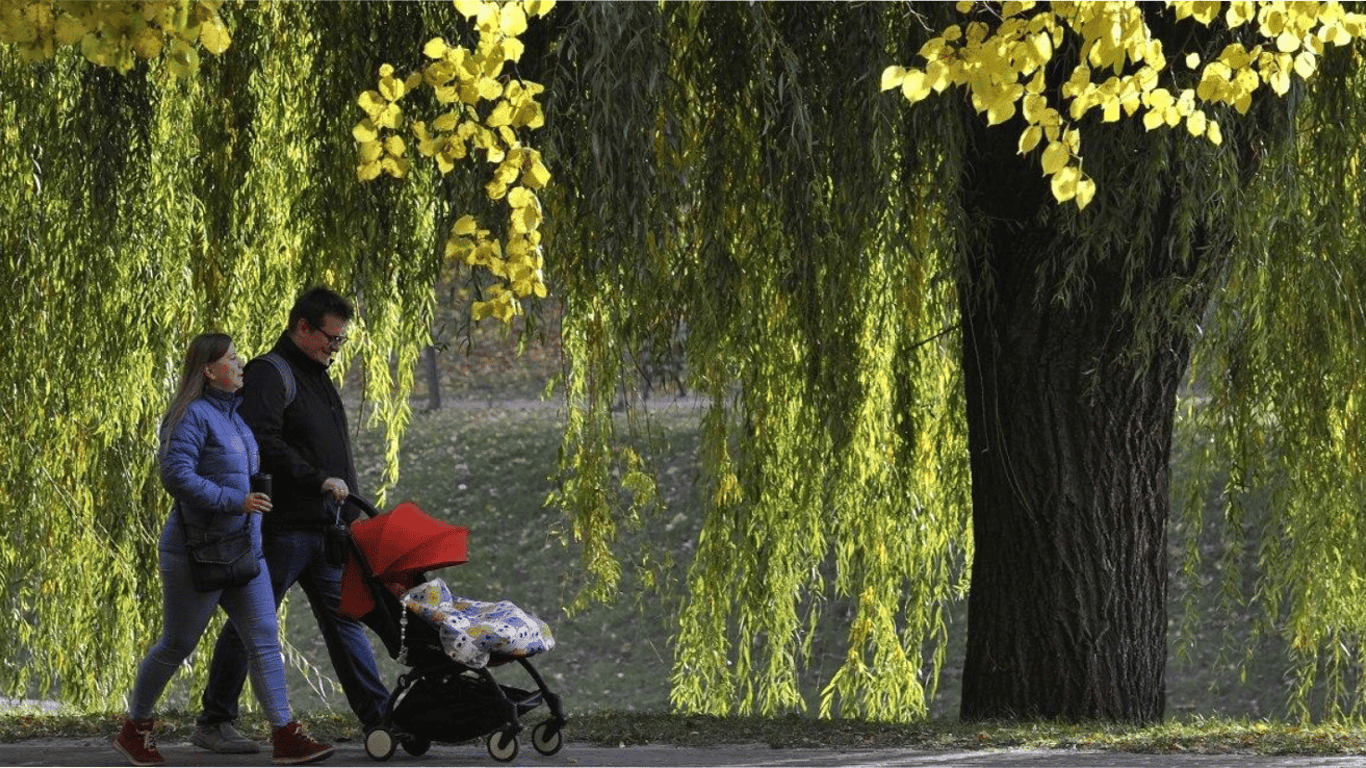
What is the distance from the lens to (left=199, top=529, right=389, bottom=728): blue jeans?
19.9 feet

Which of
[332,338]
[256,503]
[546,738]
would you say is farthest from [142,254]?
[546,738]

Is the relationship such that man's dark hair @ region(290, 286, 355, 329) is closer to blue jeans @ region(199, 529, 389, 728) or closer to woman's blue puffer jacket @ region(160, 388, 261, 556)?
woman's blue puffer jacket @ region(160, 388, 261, 556)

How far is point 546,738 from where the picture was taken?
19.6 ft

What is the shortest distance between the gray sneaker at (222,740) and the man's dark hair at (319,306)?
1466 mm

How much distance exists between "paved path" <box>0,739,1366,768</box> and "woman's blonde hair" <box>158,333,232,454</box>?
3.91ft

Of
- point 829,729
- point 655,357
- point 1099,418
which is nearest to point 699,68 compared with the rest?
point 655,357

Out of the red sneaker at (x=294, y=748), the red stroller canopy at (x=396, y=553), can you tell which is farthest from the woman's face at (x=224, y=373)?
the red sneaker at (x=294, y=748)

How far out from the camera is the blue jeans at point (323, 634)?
238 inches

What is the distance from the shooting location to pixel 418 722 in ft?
19.2

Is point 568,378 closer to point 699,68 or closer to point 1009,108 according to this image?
point 699,68

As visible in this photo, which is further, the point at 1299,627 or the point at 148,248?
the point at 1299,627

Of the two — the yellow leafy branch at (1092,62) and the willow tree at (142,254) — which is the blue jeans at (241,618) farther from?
the yellow leafy branch at (1092,62)

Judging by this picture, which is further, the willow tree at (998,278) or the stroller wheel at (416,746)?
the willow tree at (998,278)

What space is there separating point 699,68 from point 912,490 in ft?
8.01
